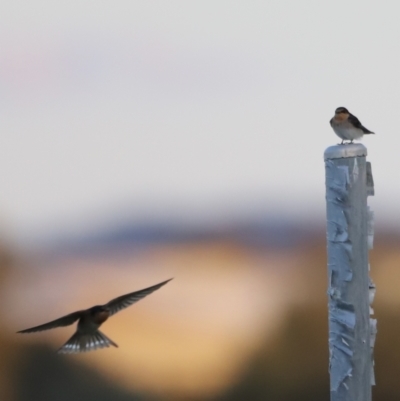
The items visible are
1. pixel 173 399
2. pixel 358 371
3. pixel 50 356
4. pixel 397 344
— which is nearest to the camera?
pixel 358 371

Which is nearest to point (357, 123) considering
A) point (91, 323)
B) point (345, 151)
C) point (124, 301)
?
point (124, 301)

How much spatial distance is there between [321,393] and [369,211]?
24.5 metres

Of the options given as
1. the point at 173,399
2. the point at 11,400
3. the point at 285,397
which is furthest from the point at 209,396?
the point at 11,400

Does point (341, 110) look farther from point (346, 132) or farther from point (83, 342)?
point (83, 342)

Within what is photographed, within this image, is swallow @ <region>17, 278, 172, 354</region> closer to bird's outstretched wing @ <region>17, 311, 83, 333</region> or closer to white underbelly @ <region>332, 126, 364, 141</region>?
bird's outstretched wing @ <region>17, 311, 83, 333</region>

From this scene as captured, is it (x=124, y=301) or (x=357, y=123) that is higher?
(x=357, y=123)

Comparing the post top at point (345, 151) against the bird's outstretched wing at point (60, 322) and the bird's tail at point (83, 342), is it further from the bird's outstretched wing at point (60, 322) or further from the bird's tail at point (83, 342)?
the bird's tail at point (83, 342)

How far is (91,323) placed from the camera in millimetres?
6777

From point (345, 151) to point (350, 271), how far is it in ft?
1.35

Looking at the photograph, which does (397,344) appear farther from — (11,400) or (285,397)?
(11,400)

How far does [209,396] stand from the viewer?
24.9 m

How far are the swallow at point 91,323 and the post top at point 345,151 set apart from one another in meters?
2.33

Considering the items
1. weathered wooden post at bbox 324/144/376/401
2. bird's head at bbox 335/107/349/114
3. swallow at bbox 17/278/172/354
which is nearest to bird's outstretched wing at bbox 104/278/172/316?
swallow at bbox 17/278/172/354

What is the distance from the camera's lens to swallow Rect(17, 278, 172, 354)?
6.50 m
